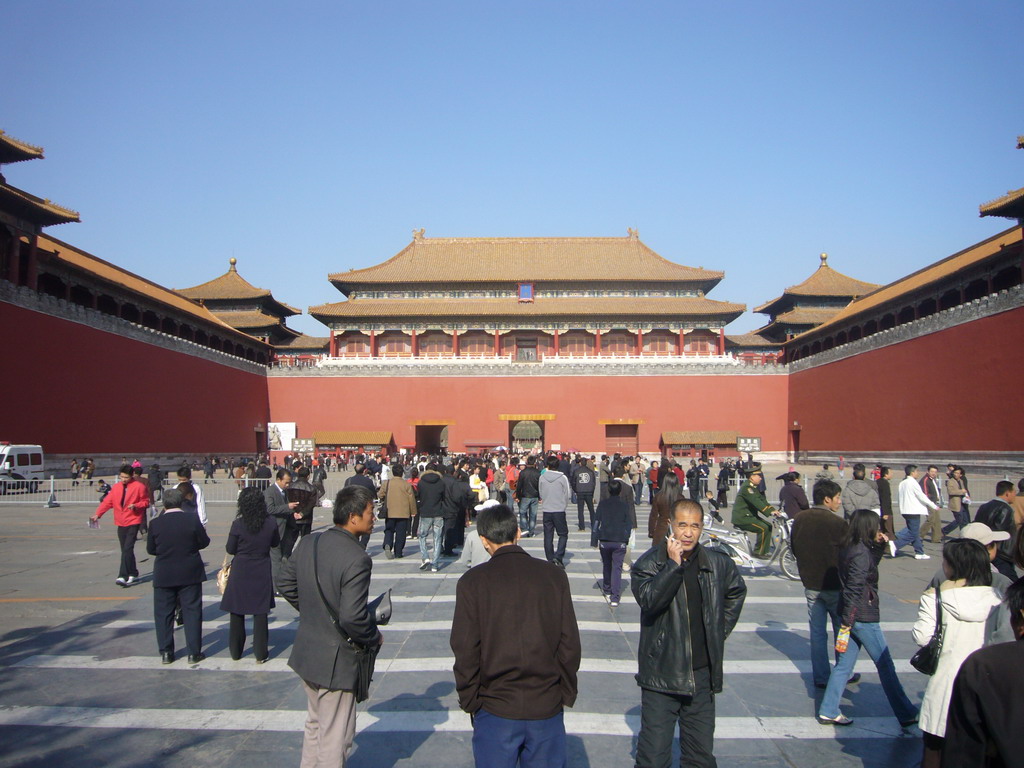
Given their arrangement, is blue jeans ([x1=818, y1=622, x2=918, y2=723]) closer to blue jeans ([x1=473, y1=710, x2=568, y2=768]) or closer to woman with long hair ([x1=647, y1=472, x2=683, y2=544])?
blue jeans ([x1=473, y1=710, x2=568, y2=768])

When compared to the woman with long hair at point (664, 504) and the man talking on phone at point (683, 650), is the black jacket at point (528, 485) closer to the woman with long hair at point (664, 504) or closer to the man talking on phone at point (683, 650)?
the woman with long hair at point (664, 504)

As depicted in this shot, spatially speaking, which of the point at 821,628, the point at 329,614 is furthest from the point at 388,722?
the point at 821,628

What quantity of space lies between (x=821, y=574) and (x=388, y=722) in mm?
2714

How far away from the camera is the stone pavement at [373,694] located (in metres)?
3.52

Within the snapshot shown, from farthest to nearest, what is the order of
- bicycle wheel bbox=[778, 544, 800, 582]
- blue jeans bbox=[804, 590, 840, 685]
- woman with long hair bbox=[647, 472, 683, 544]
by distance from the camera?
bicycle wheel bbox=[778, 544, 800, 582]
woman with long hair bbox=[647, 472, 683, 544]
blue jeans bbox=[804, 590, 840, 685]

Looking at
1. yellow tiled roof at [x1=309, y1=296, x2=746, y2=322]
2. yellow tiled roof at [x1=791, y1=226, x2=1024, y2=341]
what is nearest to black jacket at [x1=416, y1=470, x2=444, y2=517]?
yellow tiled roof at [x1=791, y1=226, x2=1024, y2=341]

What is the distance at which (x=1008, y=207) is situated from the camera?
1920 centimetres

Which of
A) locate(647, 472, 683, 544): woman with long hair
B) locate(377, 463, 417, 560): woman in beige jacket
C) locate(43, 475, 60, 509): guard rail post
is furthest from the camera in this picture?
locate(43, 475, 60, 509): guard rail post

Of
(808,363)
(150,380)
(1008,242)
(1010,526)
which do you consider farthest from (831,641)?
(808,363)

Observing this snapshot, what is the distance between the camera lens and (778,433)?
32.8 meters

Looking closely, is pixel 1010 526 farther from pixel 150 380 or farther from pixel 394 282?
pixel 394 282

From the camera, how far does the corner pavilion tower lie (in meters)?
34.1

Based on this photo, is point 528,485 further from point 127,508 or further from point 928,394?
point 928,394

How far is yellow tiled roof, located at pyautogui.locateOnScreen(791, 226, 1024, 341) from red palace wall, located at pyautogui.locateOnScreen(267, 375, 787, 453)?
187 inches
